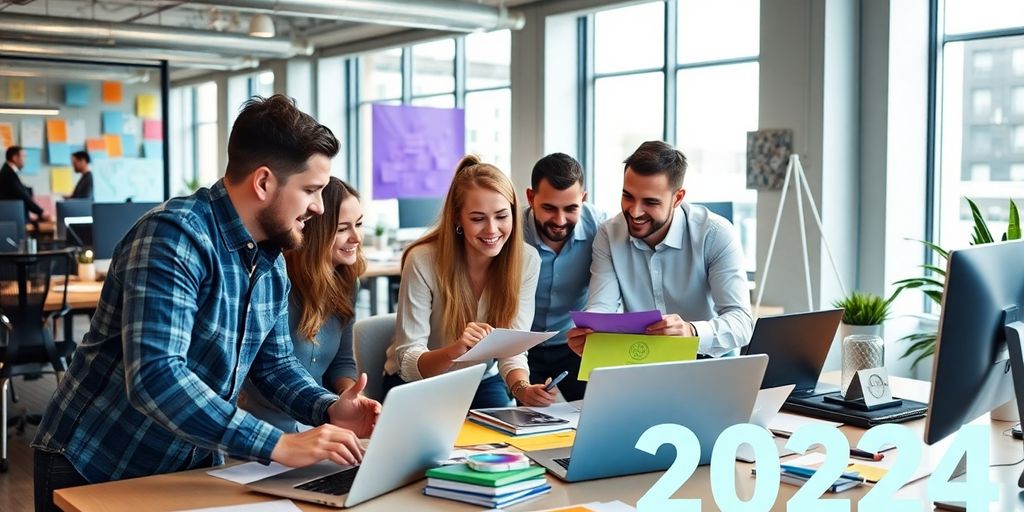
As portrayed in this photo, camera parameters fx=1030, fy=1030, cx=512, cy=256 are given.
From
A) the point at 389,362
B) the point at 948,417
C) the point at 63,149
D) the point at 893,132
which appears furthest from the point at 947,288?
the point at 63,149

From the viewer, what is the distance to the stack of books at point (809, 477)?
207 cm

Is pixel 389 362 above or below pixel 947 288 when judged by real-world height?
below

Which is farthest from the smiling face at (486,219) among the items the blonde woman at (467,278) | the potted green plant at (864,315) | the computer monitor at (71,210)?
the computer monitor at (71,210)

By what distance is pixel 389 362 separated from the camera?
3.16 metres

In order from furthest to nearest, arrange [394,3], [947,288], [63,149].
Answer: [63,149] < [394,3] < [947,288]

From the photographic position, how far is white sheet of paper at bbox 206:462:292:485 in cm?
212

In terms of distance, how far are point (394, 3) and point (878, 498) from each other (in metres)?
A: 6.39

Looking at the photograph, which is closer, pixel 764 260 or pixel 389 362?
pixel 389 362

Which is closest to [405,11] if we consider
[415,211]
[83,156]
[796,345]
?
[415,211]

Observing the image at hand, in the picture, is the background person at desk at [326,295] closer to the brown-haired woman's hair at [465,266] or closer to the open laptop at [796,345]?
the brown-haired woman's hair at [465,266]

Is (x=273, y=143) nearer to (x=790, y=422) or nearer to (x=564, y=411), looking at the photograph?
(x=564, y=411)

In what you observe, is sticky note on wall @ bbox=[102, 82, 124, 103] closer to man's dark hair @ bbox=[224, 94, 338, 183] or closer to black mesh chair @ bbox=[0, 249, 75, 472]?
black mesh chair @ bbox=[0, 249, 75, 472]

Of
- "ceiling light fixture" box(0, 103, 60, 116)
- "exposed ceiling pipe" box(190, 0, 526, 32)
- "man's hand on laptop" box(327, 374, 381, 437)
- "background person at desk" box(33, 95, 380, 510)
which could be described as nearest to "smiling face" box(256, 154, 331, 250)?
"background person at desk" box(33, 95, 380, 510)

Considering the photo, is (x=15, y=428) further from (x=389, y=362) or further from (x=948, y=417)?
(x=948, y=417)
